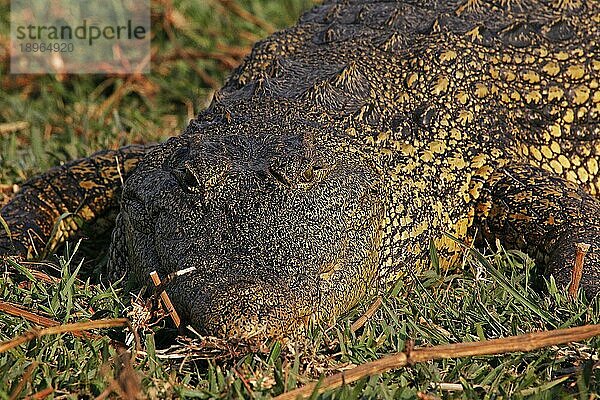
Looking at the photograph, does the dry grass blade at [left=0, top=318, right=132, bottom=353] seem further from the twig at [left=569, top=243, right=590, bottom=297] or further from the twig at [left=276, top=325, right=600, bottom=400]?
the twig at [left=569, top=243, right=590, bottom=297]

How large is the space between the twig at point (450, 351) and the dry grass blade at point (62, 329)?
2.22 ft

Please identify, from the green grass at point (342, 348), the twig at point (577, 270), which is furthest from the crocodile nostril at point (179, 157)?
the twig at point (577, 270)

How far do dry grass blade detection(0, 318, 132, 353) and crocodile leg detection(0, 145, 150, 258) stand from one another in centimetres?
135

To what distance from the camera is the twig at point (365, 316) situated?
129 inches

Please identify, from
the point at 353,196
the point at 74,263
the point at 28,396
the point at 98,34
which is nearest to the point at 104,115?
the point at 98,34

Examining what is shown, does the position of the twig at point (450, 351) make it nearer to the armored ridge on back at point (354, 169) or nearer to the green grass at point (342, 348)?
the green grass at point (342, 348)

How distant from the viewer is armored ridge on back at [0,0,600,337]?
3.16 meters

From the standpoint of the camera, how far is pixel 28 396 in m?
2.83

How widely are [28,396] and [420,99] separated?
2.30 metres

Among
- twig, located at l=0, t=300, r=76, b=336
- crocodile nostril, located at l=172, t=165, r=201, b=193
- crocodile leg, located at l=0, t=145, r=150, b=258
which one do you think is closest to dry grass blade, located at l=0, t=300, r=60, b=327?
twig, located at l=0, t=300, r=76, b=336

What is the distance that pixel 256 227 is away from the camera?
3148 millimetres

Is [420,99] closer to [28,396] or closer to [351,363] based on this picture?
[351,363]

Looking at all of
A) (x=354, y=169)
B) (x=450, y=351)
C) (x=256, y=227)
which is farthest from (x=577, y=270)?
(x=256, y=227)

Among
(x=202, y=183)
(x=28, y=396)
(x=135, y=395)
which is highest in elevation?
(x=202, y=183)
